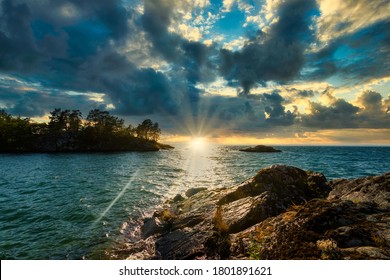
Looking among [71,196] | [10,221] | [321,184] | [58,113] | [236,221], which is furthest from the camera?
[58,113]

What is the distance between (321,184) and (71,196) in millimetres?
26731

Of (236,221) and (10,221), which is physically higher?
(236,221)

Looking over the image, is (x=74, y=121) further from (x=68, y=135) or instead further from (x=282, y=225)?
(x=282, y=225)

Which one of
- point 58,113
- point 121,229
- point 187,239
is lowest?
point 121,229

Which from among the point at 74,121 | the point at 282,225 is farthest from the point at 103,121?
the point at 282,225

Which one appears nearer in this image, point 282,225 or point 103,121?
point 282,225

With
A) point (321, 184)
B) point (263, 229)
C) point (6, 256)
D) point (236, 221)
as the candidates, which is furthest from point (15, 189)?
→ point (321, 184)

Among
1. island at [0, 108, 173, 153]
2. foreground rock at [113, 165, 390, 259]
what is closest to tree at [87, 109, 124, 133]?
island at [0, 108, 173, 153]

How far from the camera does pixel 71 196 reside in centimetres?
2597

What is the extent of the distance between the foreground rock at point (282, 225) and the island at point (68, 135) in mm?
135001

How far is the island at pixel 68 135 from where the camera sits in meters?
123

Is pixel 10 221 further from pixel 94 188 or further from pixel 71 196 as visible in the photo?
pixel 94 188

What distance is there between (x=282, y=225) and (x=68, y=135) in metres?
151

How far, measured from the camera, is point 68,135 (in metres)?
134
